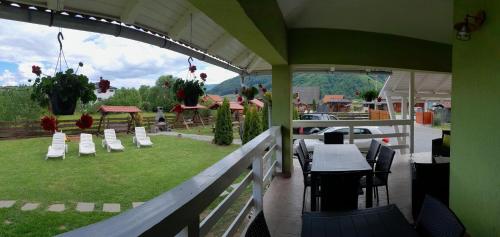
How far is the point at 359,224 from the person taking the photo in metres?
1.63

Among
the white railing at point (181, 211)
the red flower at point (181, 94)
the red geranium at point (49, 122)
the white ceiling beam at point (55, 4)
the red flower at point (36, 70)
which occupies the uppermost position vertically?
the white ceiling beam at point (55, 4)

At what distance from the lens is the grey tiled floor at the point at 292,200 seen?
2961 millimetres

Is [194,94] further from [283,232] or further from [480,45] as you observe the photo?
[480,45]

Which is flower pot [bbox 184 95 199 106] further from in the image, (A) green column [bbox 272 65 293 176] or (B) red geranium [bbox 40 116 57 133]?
(A) green column [bbox 272 65 293 176]

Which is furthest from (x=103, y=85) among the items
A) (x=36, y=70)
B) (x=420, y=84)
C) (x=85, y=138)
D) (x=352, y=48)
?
(x=85, y=138)

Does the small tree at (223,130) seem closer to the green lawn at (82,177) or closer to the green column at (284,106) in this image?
the green lawn at (82,177)

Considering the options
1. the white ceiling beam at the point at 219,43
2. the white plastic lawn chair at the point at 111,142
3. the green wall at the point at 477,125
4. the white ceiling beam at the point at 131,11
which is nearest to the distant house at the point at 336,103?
the white plastic lawn chair at the point at 111,142

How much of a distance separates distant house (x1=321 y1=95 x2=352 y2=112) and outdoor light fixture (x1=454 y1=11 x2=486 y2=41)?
12.6 meters

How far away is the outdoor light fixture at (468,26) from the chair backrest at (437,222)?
130 cm

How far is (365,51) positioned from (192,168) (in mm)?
8205

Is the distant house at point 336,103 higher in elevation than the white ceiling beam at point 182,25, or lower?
lower

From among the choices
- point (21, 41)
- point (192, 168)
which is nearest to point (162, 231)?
point (21, 41)

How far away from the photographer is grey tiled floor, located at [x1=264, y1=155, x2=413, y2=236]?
2.96 m

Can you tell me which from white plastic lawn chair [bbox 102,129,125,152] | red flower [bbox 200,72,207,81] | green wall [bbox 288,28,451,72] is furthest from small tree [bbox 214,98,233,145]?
red flower [bbox 200,72,207,81]
